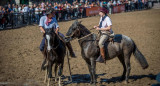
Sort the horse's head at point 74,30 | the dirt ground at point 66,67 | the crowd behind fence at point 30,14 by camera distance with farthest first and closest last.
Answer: the crowd behind fence at point 30,14, the dirt ground at point 66,67, the horse's head at point 74,30

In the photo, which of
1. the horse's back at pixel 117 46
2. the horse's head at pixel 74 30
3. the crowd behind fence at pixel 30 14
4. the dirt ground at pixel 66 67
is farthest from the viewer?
the crowd behind fence at pixel 30 14

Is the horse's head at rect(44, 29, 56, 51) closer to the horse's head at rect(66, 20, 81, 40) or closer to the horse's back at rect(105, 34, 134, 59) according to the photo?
the horse's head at rect(66, 20, 81, 40)

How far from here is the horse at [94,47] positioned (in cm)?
913

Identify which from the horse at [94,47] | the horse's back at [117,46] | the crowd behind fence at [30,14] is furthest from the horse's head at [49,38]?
the crowd behind fence at [30,14]

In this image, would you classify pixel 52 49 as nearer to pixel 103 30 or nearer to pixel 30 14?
pixel 103 30

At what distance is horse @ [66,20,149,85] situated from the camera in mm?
9133

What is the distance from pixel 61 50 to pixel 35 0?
2578 cm

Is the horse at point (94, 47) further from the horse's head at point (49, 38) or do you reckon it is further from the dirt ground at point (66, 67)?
the horse's head at point (49, 38)

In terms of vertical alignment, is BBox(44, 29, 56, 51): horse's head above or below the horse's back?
above

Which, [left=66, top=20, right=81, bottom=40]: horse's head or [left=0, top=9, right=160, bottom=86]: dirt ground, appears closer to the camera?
[left=66, top=20, right=81, bottom=40]: horse's head

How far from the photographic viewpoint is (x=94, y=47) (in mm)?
9281

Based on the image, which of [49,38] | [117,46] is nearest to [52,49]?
[49,38]

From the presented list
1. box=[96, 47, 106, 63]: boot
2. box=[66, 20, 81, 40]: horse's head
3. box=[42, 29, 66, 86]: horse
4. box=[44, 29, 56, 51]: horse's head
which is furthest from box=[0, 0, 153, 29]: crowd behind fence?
box=[96, 47, 106, 63]: boot

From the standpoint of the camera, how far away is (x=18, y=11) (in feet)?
84.1
